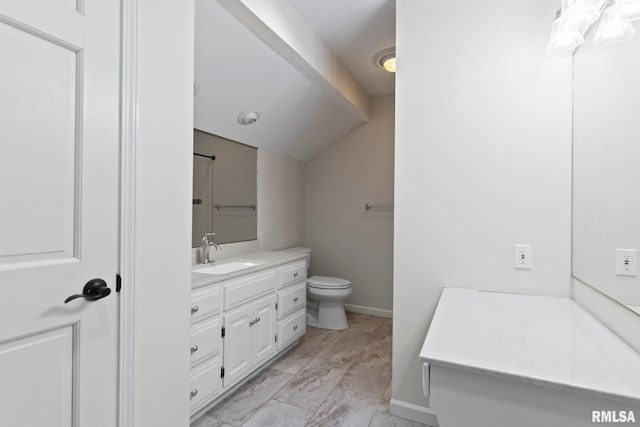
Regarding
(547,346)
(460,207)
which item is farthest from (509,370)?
(460,207)

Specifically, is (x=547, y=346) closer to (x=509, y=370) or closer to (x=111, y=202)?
(x=509, y=370)

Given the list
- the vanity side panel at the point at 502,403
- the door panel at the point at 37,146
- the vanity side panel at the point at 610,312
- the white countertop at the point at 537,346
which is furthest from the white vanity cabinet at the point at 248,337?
the vanity side panel at the point at 610,312

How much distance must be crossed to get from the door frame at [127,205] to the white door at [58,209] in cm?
2

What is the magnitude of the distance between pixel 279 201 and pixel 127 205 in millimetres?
2391

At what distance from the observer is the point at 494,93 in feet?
5.57

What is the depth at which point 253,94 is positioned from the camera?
2.44 m

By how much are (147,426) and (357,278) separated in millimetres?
2826

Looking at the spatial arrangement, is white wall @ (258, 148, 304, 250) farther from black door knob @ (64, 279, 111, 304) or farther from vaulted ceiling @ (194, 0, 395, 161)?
black door knob @ (64, 279, 111, 304)

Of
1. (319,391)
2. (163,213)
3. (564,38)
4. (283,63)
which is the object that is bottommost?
(319,391)

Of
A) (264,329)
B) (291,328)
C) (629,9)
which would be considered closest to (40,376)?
(264,329)

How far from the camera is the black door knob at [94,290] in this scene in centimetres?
107

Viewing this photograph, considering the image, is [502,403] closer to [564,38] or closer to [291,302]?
[564,38]

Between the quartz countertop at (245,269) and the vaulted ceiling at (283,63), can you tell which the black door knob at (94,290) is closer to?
the quartz countertop at (245,269)

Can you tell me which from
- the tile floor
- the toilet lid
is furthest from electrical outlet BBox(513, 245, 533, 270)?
the toilet lid
